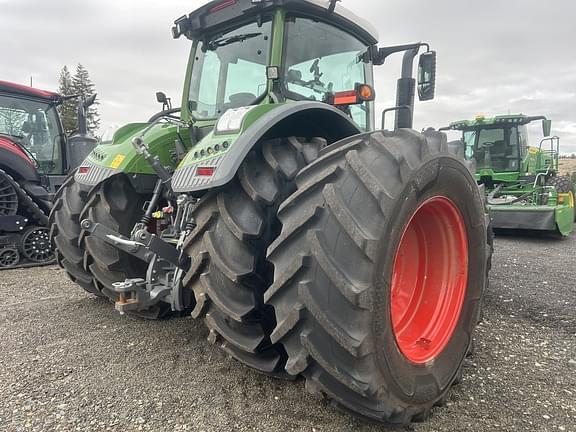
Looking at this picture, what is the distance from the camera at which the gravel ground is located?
6.52 feet

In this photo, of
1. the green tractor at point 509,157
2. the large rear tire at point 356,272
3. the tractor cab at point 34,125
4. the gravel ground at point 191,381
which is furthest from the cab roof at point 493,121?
the large rear tire at point 356,272

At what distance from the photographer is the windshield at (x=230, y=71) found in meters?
2.89

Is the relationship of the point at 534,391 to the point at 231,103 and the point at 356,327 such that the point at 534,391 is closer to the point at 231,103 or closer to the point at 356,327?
the point at 356,327

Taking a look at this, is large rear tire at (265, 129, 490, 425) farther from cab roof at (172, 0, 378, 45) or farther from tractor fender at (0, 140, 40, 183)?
tractor fender at (0, 140, 40, 183)

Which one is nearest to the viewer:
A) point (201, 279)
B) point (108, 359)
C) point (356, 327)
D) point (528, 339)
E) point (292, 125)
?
point (356, 327)

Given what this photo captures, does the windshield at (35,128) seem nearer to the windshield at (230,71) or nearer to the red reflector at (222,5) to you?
the windshield at (230,71)

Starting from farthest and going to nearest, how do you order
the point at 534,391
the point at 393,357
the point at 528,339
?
the point at 528,339
the point at 534,391
the point at 393,357

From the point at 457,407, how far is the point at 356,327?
916 millimetres

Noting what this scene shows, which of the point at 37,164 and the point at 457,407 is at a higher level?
the point at 37,164

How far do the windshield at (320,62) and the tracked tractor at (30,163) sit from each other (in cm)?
479

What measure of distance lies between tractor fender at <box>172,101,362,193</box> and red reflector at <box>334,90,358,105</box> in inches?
8.6

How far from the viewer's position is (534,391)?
2277 millimetres

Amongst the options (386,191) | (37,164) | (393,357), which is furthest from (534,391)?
(37,164)

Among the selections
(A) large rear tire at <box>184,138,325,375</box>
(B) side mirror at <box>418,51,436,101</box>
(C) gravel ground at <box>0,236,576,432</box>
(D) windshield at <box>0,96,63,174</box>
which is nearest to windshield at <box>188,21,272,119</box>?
(A) large rear tire at <box>184,138,325,375</box>
